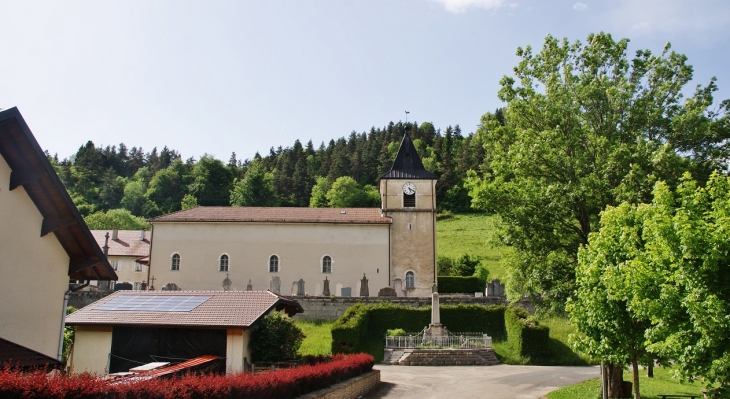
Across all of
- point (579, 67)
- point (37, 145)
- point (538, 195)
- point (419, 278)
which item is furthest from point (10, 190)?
point (419, 278)

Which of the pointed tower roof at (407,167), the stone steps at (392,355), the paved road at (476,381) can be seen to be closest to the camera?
the paved road at (476,381)

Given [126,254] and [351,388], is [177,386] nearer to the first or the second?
[351,388]

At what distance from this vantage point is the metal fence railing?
27247mm

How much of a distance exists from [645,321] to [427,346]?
14.4 metres

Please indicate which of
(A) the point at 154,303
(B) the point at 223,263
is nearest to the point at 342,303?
(B) the point at 223,263

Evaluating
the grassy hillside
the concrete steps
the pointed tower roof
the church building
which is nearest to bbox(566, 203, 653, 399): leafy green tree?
the concrete steps

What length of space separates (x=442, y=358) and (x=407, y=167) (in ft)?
67.6

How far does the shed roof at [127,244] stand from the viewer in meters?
54.4

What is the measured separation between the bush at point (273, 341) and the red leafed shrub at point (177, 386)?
1.90m

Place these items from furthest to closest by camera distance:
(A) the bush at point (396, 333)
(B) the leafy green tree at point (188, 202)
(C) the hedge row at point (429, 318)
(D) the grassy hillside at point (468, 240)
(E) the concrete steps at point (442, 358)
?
(B) the leafy green tree at point (188, 202)
(D) the grassy hillside at point (468, 240)
(C) the hedge row at point (429, 318)
(A) the bush at point (396, 333)
(E) the concrete steps at point (442, 358)

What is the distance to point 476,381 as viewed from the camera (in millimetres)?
20953

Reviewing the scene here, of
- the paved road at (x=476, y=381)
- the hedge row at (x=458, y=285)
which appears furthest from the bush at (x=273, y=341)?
the hedge row at (x=458, y=285)

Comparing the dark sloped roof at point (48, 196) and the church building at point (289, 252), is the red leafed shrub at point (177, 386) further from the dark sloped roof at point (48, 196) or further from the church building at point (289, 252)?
the church building at point (289, 252)

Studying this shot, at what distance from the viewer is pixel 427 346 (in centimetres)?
2712
